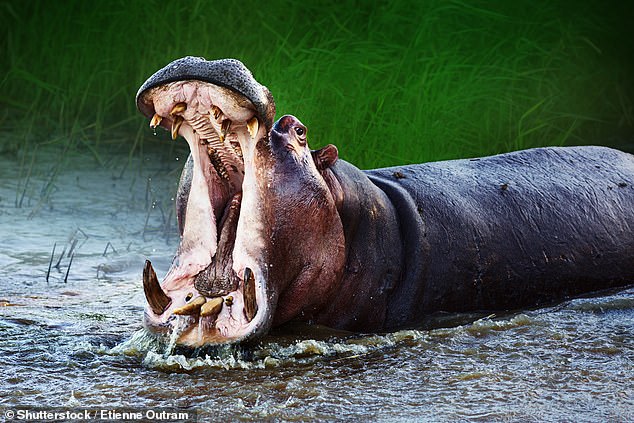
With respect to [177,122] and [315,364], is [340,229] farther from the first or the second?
[177,122]

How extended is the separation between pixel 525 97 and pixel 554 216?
9.31 feet

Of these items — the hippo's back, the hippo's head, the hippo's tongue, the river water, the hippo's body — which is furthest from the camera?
the hippo's back

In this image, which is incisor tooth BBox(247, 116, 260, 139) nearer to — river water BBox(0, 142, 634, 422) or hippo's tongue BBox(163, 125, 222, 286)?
hippo's tongue BBox(163, 125, 222, 286)

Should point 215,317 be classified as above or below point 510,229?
below

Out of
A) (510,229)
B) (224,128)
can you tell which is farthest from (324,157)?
(510,229)

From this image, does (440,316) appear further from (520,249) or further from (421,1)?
(421,1)

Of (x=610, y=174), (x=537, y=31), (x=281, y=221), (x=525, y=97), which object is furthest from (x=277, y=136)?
(x=537, y=31)

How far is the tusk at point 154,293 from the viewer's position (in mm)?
3576

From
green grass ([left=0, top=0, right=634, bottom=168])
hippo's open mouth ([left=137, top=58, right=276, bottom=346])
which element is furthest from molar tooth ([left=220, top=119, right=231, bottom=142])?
green grass ([left=0, top=0, right=634, bottom=168])

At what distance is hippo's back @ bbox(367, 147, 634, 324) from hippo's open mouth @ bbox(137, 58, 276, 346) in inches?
27.2

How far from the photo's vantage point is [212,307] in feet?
11.6

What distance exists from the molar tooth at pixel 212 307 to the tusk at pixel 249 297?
87mm

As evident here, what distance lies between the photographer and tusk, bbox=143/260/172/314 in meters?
3.58

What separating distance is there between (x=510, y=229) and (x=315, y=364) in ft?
3.92
